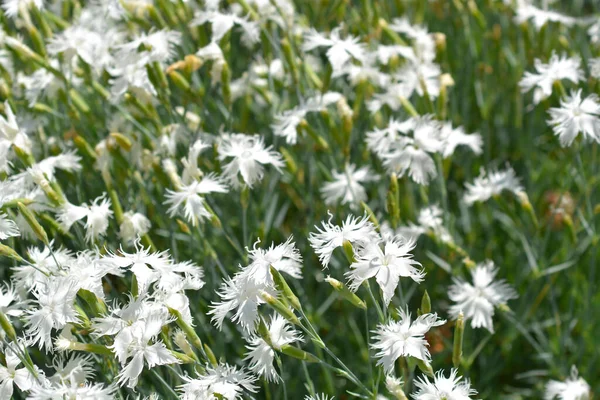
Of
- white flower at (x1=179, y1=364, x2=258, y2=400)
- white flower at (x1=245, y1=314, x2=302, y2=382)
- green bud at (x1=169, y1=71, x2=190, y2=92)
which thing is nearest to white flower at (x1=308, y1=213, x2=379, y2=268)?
white flower at (x1=245, y1=314, x2=302, y2=382)

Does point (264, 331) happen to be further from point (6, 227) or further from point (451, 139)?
point (451, 139)

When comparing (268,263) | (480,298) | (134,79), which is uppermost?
(134,79)

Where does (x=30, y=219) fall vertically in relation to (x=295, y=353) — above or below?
above

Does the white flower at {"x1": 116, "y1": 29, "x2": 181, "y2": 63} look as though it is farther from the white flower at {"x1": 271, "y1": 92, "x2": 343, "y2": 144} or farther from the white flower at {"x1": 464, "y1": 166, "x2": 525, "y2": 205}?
the white flower at {"x1": 464, "y1": 166, "x2": 525, "y2": 205}

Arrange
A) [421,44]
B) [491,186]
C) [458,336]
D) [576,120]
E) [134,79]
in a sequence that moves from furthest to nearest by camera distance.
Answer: [421,44], [491,186], [134,79], [576,120], [458,336]

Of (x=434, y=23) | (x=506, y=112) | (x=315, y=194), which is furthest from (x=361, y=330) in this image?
(x=434, y=23)

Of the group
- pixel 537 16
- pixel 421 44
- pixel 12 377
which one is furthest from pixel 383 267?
pixel 537 16
